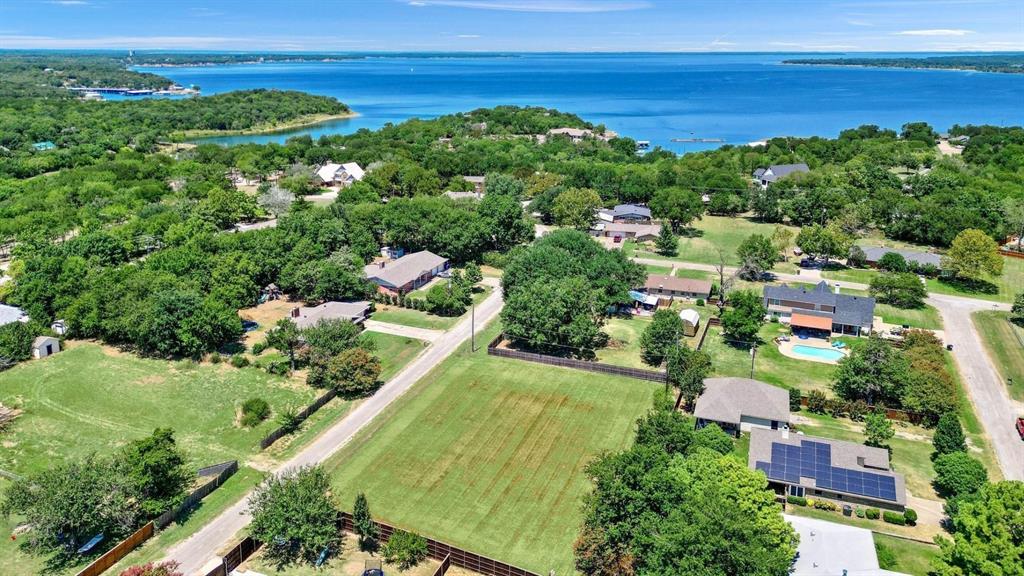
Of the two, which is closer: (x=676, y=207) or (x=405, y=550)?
(x=405, y=550)

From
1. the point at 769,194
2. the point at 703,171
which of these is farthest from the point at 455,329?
the point at 703,171

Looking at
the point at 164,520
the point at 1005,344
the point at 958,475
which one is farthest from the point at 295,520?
the point at 1005,344

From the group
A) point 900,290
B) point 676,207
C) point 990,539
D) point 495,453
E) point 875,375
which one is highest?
point 990,539

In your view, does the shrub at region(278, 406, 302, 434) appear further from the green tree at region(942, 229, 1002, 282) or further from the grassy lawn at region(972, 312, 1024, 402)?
the green tree at region(942, 229, 1002, 282)

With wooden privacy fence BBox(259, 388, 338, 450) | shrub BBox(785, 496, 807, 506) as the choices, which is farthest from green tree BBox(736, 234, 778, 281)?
wooden privacy fence BBox(259, 388, 338, 450)

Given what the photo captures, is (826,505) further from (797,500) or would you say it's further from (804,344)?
(804,344)

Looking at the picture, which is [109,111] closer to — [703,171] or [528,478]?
[703,171]
